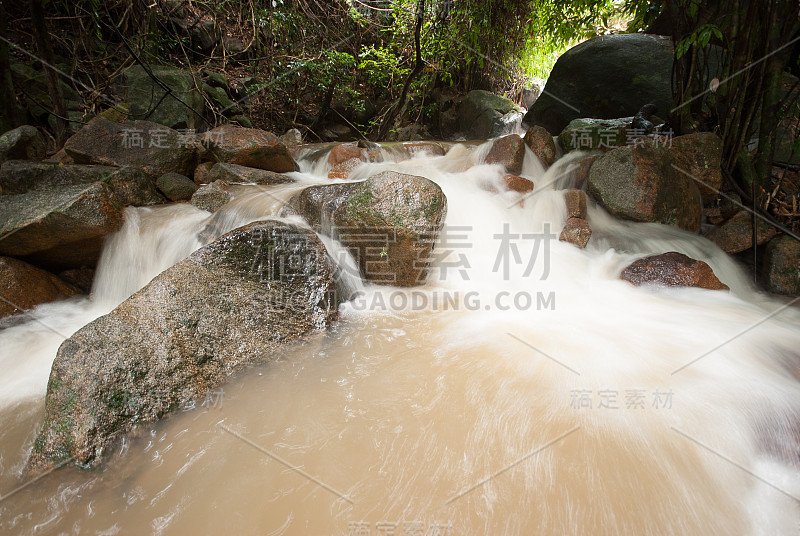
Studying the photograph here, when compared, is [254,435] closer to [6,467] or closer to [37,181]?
[6,467]

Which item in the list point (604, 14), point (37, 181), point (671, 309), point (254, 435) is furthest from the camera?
point (604, 14)

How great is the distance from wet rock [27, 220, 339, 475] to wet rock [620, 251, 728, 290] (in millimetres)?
2870

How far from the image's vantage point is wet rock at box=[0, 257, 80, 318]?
9.62 ft

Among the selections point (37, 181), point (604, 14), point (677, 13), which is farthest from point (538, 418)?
point (604, 14)

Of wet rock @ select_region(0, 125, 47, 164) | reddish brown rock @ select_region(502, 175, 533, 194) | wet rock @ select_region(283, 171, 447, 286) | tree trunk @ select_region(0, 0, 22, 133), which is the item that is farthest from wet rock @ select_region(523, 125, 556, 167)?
tree trunk @ select_region(0, 0, 22, 133)

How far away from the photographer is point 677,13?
425 cm

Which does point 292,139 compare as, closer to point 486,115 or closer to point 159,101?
point 159,101

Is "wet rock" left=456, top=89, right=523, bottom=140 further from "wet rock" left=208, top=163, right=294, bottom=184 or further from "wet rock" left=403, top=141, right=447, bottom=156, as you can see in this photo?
"wet rock" left=208, top=163, right=294, bottom=184

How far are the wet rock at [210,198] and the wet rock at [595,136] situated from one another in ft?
15.2

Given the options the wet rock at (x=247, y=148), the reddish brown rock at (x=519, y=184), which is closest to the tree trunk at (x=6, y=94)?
the wet rock at (x=247, y=148)

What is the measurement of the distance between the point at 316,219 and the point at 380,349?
1.66 metres

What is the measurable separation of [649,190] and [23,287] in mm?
5994

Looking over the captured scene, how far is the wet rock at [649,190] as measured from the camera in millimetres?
3992

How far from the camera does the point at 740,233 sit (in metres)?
3.93
